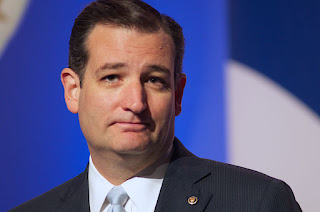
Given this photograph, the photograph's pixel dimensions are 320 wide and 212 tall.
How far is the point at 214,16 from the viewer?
378 cm

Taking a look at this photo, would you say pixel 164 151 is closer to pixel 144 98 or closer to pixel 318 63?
pixel 144 98

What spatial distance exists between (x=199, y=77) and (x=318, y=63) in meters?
0.75

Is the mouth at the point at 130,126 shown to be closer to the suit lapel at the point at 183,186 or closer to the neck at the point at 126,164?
the neck at the point at 126,164

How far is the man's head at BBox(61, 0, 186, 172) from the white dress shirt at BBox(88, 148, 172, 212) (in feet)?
0.21

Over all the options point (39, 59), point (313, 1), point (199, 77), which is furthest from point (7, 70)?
point (313, 1)

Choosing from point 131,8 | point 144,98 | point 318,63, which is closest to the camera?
point 144,98

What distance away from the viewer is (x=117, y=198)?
7.91 ft

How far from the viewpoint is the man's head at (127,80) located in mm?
2297

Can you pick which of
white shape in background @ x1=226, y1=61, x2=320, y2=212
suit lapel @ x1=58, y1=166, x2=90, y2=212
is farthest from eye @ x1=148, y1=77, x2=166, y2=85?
white shape in background @ x1=226, y1=61, x2=320, y2=212

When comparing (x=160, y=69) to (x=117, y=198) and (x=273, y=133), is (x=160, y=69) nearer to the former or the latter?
(x=117, y=198)

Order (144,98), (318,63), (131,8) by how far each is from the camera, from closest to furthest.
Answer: (144,98) < (131,8) < (318,63)

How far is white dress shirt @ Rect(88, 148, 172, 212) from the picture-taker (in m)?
2.42

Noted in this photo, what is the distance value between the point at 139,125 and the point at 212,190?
42 centimetres

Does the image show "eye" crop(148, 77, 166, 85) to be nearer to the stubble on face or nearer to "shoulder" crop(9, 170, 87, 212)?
the stubble on face
